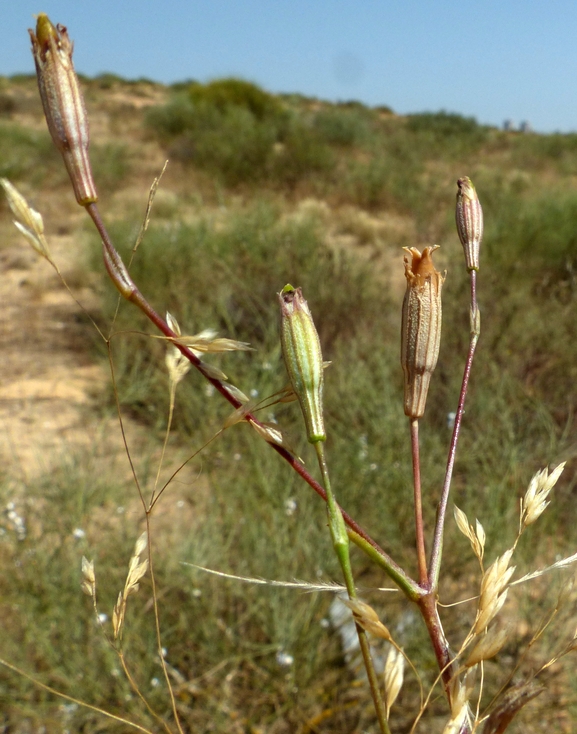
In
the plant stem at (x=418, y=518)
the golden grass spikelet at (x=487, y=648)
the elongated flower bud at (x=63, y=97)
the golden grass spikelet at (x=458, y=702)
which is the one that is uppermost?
the elongated flower bud at (x=63, y=97)

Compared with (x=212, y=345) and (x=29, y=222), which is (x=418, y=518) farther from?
(x=29, y=222)

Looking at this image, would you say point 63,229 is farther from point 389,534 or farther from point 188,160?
point 389,534

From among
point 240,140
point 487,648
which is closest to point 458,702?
point 487,648

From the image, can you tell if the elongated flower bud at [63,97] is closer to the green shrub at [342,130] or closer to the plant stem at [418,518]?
the plant stem at [418,518]

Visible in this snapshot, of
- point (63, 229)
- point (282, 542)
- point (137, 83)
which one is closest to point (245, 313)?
point (282, 542)

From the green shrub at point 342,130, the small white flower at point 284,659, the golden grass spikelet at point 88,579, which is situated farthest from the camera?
the green shrub at point 342,130

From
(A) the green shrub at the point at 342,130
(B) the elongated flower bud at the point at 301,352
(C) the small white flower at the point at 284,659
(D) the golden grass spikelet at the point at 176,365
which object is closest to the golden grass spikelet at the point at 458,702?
(B) the elongated flower bud at the point at 301,352

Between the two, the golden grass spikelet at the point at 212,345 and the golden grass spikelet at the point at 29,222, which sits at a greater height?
the golden grass spikelet at the point at 29,222
